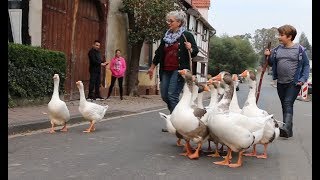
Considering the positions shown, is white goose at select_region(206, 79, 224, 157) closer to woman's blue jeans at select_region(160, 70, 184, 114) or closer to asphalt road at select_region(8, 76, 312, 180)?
asphalt road at select_region(8, 76, 312, 180)

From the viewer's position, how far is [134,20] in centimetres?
1917

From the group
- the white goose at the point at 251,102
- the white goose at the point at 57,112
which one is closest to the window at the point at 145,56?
the white goose at the point at 57,112

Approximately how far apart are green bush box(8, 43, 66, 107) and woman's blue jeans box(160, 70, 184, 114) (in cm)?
406

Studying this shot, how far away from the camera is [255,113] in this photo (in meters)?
6.48

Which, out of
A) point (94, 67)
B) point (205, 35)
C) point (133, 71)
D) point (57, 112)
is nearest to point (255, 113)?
point (57, 112)

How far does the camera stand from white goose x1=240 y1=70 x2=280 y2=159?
629 centimetres

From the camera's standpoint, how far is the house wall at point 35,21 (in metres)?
12.5

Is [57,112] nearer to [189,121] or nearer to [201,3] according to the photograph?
[189,121]

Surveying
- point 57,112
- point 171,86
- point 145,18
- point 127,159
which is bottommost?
point 127,159

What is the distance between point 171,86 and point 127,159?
2.14 m

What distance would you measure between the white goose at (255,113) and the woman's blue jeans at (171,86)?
1.27 metres

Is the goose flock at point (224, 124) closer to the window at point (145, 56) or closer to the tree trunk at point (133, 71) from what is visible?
the tree trunk at point (133, 71)

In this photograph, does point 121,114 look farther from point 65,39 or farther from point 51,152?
point 51,152

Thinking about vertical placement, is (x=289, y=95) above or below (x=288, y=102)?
above
